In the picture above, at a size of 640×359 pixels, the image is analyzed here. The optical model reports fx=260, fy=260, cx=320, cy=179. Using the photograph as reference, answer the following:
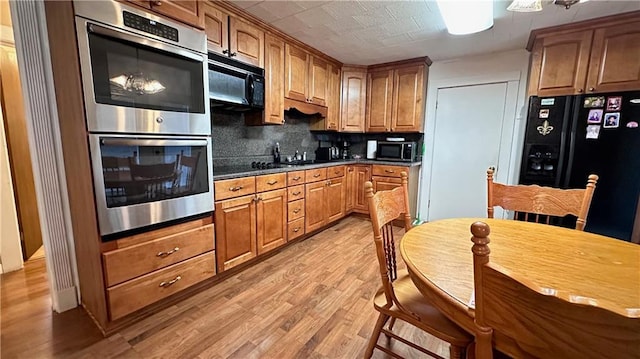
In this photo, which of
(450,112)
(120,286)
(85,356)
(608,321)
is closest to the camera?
(608,321)

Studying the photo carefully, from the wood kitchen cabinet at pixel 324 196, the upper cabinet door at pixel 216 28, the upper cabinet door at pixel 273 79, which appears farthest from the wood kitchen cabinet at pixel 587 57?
the upper cabinet door at pixel 216 28

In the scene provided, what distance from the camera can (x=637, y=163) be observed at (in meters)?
2.21

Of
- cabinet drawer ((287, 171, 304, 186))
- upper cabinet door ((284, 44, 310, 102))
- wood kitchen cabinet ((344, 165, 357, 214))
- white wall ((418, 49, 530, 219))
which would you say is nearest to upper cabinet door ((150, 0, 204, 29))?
upper cabinet door ((284, 44, 310, 102))

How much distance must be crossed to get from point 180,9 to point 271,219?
1.77 meters

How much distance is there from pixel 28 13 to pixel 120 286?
67.4 inches

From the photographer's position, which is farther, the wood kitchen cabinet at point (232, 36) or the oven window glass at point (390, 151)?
the oven window glass at point (390, 151)

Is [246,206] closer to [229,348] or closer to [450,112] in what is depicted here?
[229,348]

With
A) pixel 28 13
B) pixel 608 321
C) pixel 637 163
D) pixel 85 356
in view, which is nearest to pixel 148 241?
pixel 85 356

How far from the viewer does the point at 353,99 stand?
153 inches

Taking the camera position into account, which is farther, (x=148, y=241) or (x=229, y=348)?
(x=148, y=241)

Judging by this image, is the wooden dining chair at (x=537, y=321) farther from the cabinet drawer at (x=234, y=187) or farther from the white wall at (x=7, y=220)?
the white wall at (x=7, y=220)

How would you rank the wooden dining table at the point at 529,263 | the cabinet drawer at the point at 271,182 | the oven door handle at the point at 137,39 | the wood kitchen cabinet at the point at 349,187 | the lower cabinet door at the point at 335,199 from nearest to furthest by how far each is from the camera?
the wooden dining table at the point at 529,263 < the oven door handle at the point at 137,39 < the cabinet drawer at the point at 271,182 < the lower cabinet door at the point at 335,199 < the wood kitchen cabinet at the point at 349,187

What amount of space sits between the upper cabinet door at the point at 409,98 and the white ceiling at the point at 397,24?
30 cm

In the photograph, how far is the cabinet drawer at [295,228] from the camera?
2791mm
